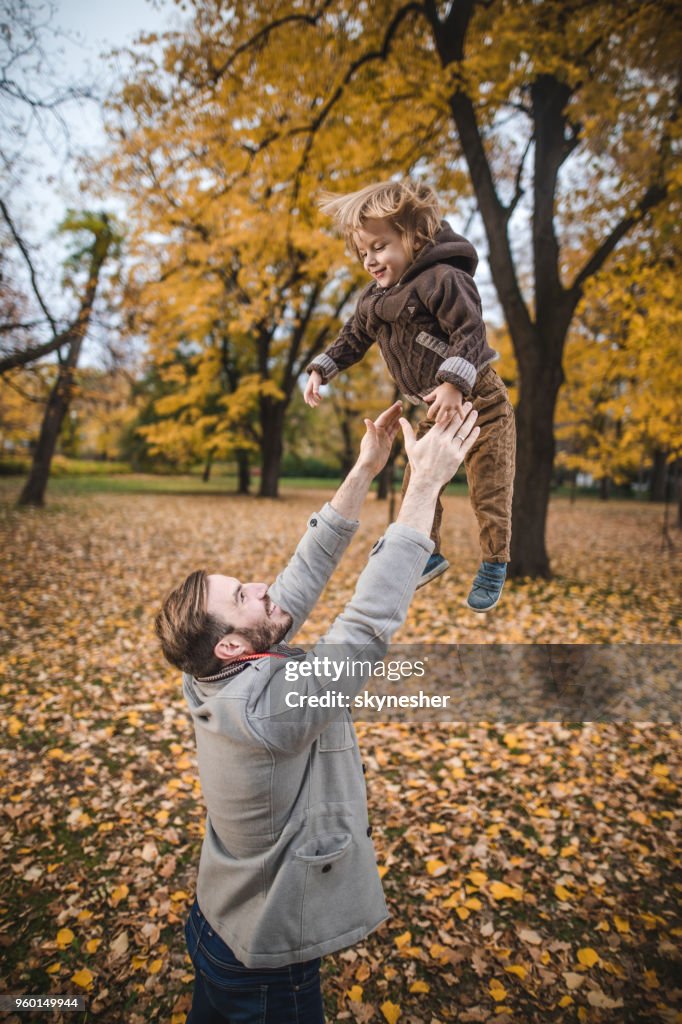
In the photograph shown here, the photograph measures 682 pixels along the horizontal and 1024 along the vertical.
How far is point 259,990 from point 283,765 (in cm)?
82

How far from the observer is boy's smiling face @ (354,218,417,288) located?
1.63 metres

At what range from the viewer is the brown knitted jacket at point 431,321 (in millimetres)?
1468

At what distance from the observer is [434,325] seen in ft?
5.28

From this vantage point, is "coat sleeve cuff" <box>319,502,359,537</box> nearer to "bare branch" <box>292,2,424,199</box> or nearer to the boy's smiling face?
→ the boy's smiling face

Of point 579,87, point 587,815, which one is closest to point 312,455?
point 579,87

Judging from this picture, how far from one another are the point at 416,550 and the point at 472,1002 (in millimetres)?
2972

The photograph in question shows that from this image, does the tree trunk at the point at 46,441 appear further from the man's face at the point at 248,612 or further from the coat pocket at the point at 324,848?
the coat pocket at the point at 324,848

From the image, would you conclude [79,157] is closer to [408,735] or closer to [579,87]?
[579,87]

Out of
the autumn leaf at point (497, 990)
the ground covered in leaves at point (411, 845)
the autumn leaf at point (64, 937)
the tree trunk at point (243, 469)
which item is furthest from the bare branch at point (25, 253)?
the tree trunk at point (243, 469)

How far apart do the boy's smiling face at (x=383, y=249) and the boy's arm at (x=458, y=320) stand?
14 cm

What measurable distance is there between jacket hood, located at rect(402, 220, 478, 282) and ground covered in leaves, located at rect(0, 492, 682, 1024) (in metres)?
3.57

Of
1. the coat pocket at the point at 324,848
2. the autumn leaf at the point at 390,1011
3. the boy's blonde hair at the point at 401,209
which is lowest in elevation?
the autumn leaf at the point at 390,1011

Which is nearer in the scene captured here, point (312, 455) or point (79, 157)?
point (79, 157)

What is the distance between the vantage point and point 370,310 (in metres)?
1.75
